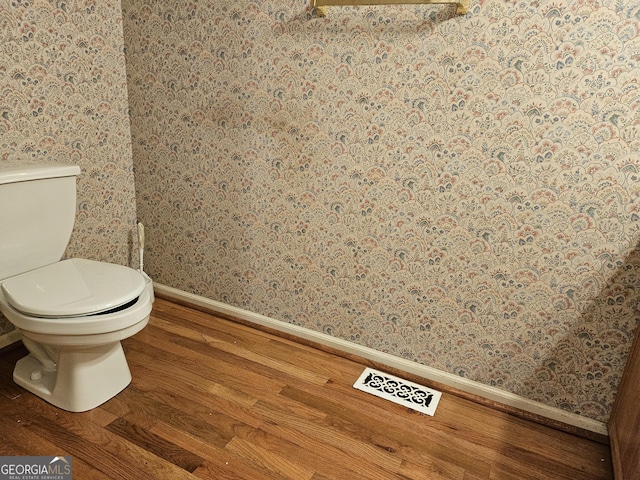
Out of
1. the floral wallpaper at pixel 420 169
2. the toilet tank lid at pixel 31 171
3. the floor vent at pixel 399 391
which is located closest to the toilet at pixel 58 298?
the toilet tank lid at pixel 31 171

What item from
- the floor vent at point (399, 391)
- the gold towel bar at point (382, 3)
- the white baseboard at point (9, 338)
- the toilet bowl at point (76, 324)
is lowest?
the white baseboard at point (9, 338)

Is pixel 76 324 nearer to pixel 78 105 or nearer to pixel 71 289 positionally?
pixel 71 289

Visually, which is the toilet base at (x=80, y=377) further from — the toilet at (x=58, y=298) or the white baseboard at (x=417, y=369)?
the white baseboard at (x=417, y=369)

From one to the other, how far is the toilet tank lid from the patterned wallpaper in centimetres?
18

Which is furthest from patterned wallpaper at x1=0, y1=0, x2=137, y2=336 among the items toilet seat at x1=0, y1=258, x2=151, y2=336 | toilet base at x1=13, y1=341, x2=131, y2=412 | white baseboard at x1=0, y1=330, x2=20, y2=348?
toilet seat at x1=0, y1=258, x2=151, y2=336

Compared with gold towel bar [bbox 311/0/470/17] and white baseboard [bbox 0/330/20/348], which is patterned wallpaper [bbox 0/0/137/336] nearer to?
white baseboard [bbox 0/330/20/348]

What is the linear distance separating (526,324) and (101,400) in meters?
1.54

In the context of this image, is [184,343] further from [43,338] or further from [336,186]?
[336,186]

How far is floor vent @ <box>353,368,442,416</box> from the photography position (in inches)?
64.3

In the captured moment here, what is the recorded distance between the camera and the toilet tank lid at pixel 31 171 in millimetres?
1434

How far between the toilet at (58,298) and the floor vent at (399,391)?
0.90 m

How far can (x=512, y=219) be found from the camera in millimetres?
1470

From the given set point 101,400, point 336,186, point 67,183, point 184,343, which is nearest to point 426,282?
point 336,186

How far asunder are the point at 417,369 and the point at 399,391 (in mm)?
122
